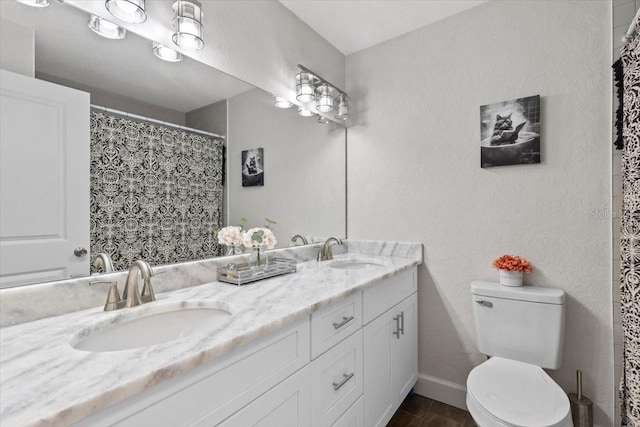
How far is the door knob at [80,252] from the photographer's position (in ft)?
3.44

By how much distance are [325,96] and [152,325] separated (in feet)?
5.44

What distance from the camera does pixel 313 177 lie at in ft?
7.22

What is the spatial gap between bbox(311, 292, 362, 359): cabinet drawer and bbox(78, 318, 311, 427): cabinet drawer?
8 cm

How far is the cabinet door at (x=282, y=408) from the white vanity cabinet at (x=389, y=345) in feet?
1.53

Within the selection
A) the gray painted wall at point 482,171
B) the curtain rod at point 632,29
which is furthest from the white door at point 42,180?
the curtain rod at point 632,29

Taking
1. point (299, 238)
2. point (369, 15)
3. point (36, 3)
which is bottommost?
point (299, 238)

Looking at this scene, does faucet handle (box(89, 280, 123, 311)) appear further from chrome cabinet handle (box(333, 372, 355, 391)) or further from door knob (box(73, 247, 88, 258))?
chrome cabinet handle (box(333, 372, 355, 391))

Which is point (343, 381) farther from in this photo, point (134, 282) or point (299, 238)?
point (299, 238)

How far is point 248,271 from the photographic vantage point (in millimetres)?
1443

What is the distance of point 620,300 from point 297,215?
5.67ft

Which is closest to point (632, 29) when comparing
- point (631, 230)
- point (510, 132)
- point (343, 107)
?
point (510, 132)

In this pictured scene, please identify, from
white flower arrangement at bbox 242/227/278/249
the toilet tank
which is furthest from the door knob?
the toilet tank

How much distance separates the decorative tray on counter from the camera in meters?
1.40

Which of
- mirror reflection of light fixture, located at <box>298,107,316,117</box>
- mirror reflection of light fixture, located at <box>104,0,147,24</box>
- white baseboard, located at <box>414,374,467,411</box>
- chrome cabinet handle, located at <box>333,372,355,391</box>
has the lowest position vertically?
white baseboard, located at <box>414,374,467,411</box>
